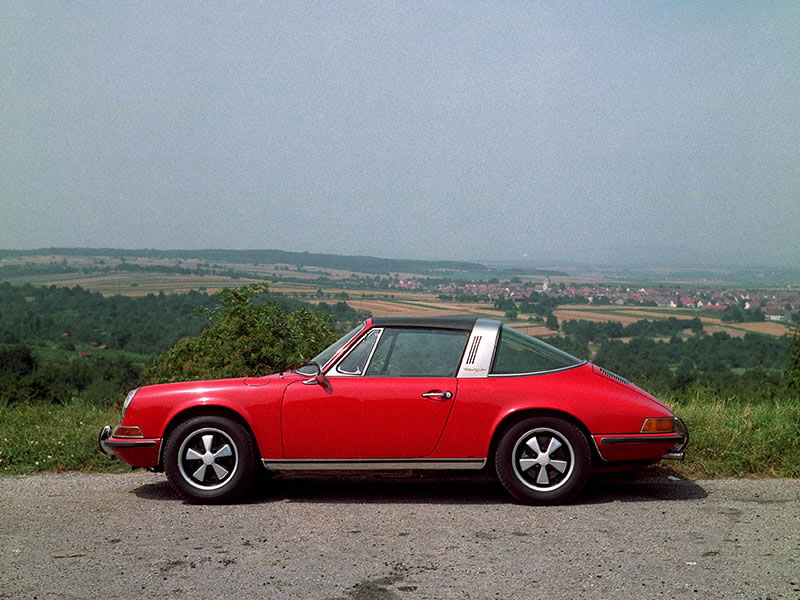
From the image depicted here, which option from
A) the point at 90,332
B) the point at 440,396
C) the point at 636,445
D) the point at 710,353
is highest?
the point at 440,396

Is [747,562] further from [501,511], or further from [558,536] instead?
[501,511]

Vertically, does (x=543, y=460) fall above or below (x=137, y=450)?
above

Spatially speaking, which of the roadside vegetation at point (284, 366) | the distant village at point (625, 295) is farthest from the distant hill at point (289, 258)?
the roadside vegetation at point (284, 366)

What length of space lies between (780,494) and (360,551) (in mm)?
3404

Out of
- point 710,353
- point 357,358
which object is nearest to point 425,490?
point 357,358

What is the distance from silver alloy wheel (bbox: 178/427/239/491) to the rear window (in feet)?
6.55

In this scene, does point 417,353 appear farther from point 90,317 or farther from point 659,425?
Result: point 90,317

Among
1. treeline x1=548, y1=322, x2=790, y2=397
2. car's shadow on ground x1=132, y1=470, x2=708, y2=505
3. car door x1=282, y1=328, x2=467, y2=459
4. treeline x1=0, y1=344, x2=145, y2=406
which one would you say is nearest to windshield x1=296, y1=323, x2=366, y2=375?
car door x1=282, y1=328, x2=467, y2=459

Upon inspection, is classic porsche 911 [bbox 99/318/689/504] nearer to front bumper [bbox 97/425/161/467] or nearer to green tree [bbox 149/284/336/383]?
front bumper [bbox 97/425/161/467]

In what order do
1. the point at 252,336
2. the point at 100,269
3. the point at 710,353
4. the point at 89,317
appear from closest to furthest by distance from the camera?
the point at 252,336
the point at 710,353
the point at 89,317
the point at 100,269

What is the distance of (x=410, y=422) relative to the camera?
20.2 ft

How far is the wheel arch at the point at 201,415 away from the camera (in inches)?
248

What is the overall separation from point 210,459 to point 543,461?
2.38m

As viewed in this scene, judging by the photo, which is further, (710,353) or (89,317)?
(89,317)
